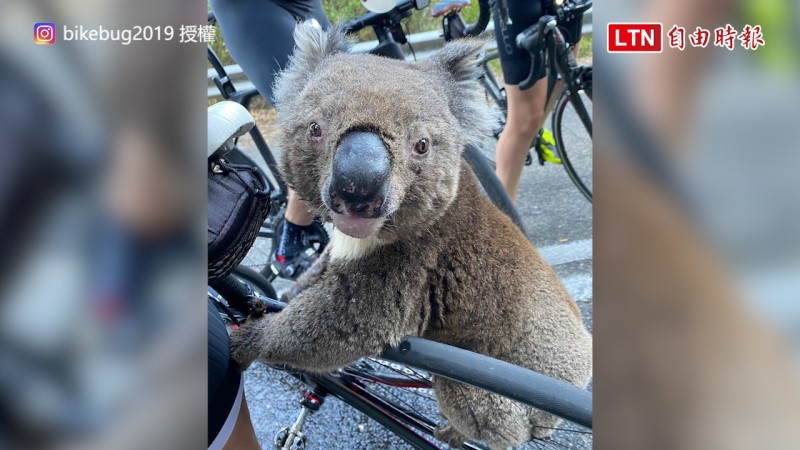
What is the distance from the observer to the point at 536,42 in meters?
1.92

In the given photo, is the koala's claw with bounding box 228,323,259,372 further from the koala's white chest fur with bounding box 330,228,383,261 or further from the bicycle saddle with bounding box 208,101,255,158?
the bicycle saddle with bounding box 208,101,255,158

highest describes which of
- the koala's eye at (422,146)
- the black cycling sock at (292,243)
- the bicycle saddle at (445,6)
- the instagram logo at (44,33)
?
the instagram logo at (44,33)

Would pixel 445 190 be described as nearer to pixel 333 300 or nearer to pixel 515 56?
pixel 333 300

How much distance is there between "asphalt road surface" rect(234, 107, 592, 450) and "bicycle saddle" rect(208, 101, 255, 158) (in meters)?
0.86

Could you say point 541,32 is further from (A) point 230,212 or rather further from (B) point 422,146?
(A) point 230,212

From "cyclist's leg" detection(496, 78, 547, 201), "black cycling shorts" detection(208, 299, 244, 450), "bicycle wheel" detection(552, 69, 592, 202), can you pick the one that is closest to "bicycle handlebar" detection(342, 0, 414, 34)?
"cyclist's leg" detection(496, 78, 547, 201)

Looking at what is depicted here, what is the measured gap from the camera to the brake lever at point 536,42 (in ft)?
6.08

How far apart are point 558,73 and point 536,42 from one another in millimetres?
210

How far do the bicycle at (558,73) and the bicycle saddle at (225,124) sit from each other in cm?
47

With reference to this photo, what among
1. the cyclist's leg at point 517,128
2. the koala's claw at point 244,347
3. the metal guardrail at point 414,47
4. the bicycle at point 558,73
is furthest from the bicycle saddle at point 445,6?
the koala's claw at point 244,347

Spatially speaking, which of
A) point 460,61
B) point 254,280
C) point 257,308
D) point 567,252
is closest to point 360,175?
point 460,61

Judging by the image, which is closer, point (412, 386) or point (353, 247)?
point (353, 247)

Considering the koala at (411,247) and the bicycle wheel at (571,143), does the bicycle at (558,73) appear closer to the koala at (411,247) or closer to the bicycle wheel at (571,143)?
the bicycle wheel at (571,143)

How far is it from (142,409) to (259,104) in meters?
1.45
